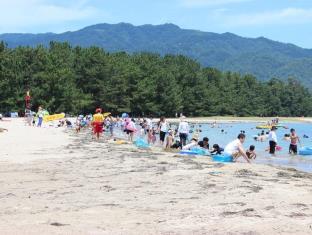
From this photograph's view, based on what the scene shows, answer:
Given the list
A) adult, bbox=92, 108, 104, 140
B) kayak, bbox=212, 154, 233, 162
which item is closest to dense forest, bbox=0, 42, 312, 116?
adult, bbox=92, 108, 104, 140

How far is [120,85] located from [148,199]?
252 feet

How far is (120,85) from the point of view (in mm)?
86312

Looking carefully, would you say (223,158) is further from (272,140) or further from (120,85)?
(120,85)

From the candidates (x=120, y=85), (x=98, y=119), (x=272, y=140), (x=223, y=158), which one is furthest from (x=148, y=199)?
(x=120, y=85)

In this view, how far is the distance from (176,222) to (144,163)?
8.60 m

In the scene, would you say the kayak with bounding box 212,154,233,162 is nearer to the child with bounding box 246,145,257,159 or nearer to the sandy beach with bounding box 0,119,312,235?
the sandy beach with bounding box 0,119,312,235

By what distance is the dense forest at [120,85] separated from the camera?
70.8 meters

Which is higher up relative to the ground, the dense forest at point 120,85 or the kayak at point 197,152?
the dense forest at point 120,85

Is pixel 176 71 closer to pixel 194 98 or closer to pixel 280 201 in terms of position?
pixel 194 98

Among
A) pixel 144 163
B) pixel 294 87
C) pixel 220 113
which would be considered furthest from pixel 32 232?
pixel 294 87

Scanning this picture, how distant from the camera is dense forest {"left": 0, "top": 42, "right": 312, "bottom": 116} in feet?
232

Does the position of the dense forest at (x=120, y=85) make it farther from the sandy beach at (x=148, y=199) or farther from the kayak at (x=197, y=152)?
the sandy beach at (x=148, y=199)

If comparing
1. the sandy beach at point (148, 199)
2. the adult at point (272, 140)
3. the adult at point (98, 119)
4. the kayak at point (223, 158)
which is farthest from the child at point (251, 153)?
the adult at point (98, 119)

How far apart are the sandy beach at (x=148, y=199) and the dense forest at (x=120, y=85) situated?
181 feet
